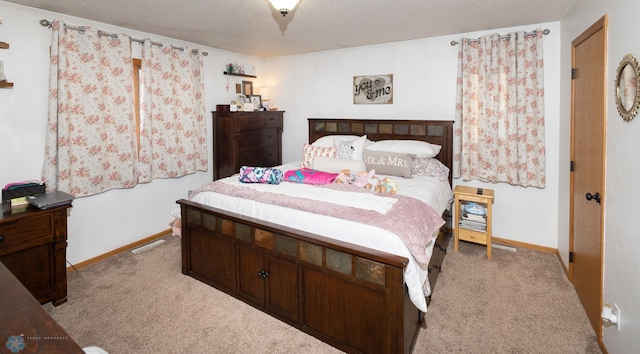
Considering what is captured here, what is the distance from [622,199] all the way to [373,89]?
309cm

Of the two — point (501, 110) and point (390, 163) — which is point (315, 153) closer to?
point (390, 163)

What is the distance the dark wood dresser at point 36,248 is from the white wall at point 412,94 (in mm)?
3283

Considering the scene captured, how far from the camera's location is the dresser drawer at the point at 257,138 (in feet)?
15.3

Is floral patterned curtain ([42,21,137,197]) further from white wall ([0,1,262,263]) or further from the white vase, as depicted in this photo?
the white vase

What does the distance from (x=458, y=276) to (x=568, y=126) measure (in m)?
1.70

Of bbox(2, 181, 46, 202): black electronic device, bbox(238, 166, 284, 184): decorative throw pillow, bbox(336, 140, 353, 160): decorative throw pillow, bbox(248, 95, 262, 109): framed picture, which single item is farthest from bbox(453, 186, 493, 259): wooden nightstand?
bbox(2, 181, 46, 202): black electronic device

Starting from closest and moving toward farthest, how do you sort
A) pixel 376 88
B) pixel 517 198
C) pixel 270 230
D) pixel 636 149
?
pixel 636 149 → pixel 270 230 → pixel 517 198 → pixel 376 88

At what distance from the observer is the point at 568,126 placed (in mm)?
3172

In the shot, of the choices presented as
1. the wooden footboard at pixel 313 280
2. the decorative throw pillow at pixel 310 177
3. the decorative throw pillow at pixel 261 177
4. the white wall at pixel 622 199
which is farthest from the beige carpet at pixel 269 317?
the decorative throw pillow at pixel 310 177

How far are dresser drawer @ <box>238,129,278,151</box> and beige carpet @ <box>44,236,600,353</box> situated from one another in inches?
74.2

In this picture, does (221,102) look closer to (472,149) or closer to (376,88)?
(376,88)

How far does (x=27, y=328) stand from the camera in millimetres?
965

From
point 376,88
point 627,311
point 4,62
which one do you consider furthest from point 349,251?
point 4,62

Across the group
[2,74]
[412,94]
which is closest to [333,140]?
[412,94]
